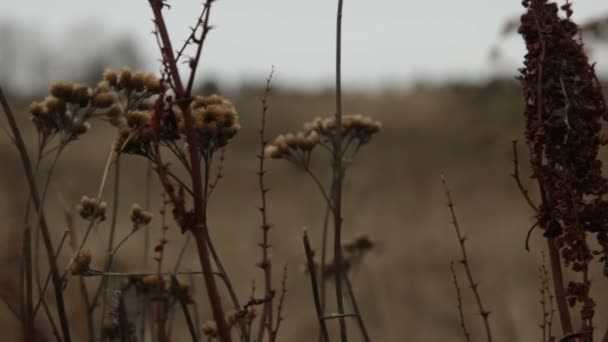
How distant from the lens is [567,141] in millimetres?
1166

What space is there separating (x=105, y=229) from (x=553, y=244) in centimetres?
894

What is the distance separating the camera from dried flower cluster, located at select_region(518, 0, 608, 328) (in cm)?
114

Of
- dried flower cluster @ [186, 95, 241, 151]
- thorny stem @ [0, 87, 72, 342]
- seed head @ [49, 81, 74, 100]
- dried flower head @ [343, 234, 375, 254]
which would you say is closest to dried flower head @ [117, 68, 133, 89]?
seed head @ [49, 81, 74, 100]

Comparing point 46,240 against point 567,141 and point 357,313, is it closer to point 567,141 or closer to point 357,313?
point 357,313

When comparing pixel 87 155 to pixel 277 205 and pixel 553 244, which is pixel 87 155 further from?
pixel 553 244

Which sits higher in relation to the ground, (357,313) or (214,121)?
(214,121)

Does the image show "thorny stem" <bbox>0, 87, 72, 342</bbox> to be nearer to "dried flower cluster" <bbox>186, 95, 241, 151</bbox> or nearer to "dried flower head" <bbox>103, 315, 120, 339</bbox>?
"dried flower cluster" <bbox>186, 95, 241, 151</bbox>

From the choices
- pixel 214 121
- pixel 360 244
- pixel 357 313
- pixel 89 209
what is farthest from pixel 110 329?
pixel 360 244

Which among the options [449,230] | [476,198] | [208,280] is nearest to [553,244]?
[208,280]

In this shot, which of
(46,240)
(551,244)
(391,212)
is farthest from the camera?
(391,212)

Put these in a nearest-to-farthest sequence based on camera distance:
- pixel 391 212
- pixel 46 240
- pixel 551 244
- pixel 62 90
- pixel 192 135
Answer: pixel 192 135 < pixel 551 244 < pixel 46 240 < pixel 62 90 < pixel 391 212

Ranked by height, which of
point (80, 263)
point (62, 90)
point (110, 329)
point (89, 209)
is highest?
point (62, 90)

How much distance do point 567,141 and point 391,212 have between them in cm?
1109

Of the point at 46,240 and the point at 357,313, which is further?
the point at 357,313
